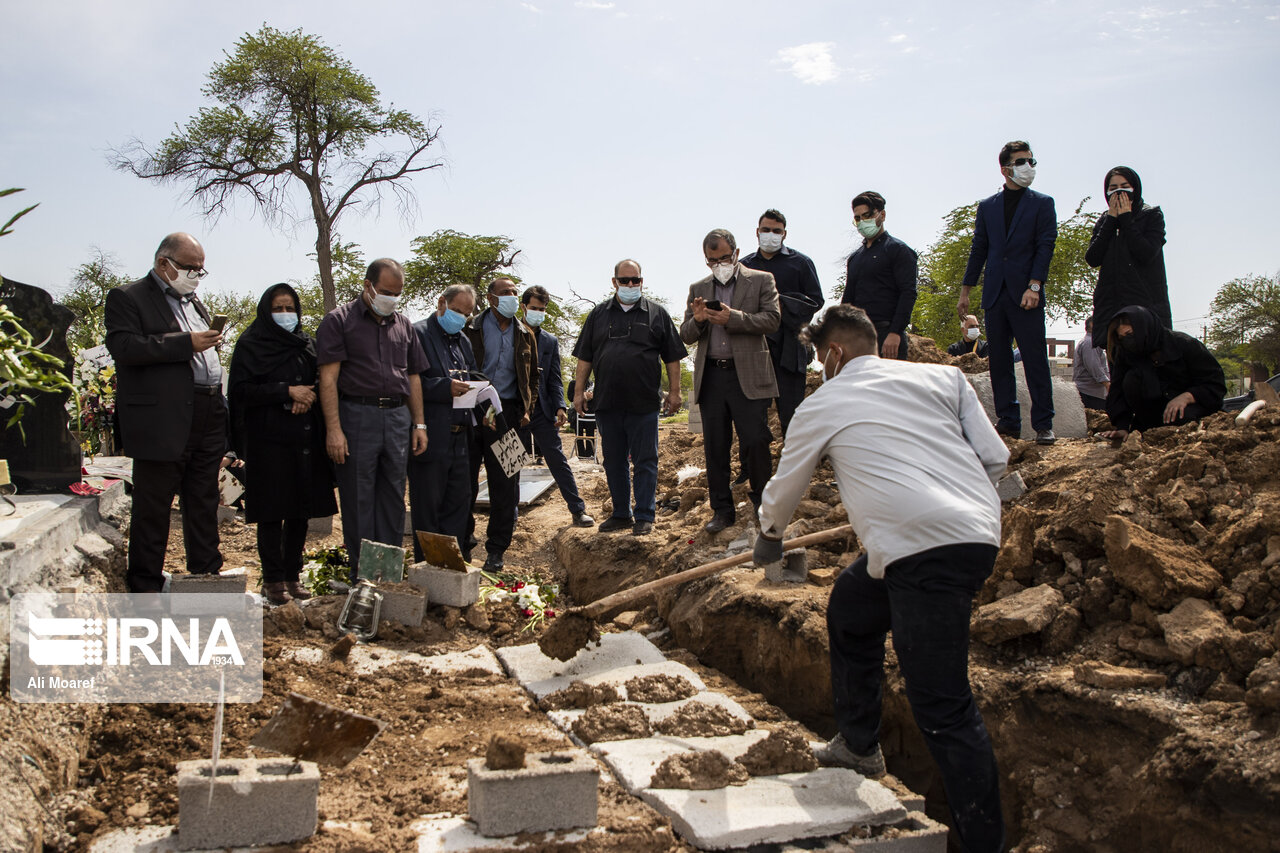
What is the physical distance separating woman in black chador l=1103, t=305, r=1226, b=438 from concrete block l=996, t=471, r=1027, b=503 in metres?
0.83

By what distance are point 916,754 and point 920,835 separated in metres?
0.91

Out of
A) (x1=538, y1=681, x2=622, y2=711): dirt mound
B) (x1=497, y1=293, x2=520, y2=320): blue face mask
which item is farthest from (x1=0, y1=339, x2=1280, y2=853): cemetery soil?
(x1=497, y1=293, x2=520, y2=320): blue face mask

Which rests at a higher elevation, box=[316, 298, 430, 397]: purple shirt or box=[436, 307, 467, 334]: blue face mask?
box=[436, 307, 467, 334]: blue face mask

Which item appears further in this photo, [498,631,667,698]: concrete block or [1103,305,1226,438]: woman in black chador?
[1103,305,1226,438]: woman in black chador

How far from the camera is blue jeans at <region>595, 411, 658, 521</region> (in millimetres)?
6691

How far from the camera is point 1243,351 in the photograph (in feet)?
126

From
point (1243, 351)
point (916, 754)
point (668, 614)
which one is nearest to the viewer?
point (916, 754)

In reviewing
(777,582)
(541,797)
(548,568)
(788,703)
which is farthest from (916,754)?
(548,568)

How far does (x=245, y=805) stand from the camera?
280 centimetres

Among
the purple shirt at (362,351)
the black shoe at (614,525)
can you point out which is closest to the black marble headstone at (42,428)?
the purple shirt at (362,351)

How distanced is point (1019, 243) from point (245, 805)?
18.1 feet

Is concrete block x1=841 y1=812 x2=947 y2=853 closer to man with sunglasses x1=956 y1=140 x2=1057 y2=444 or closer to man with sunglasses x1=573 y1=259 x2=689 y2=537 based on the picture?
man with sunglasses x1=956 y1=140 x2=1057 y2=444

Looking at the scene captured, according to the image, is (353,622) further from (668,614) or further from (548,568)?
(548,568)

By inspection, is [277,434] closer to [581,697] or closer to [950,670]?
[581,697]
